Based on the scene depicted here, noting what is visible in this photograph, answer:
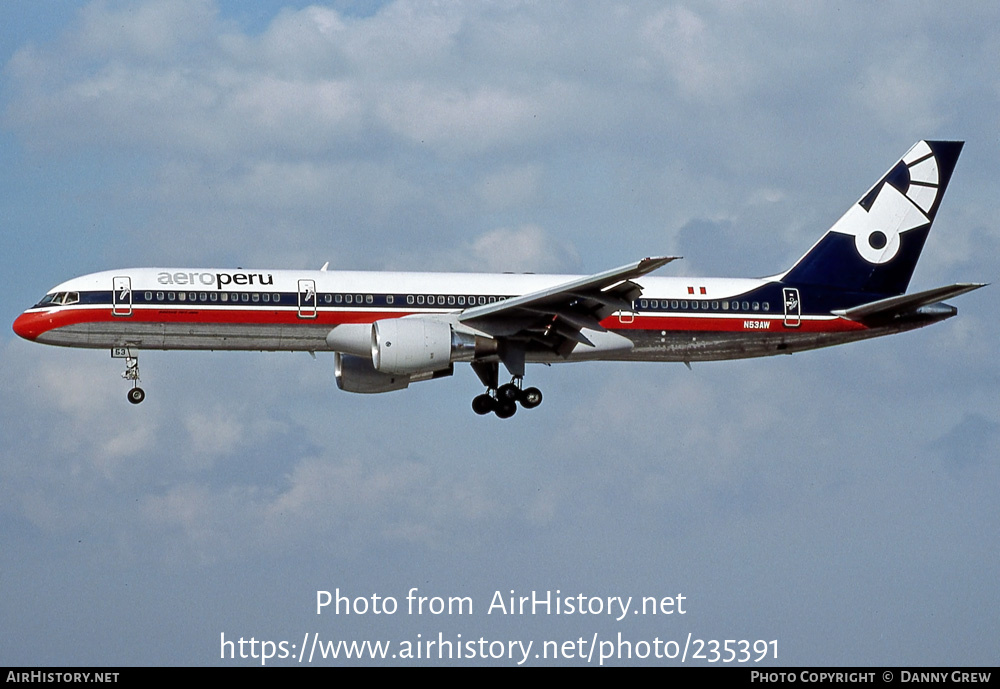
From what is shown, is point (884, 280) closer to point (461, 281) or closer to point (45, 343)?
point (461, 281)

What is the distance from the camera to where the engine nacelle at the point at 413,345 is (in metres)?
45.0

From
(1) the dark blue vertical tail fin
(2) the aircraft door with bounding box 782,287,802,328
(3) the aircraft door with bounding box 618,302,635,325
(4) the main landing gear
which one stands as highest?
(1) the dark blue vertical tail fin

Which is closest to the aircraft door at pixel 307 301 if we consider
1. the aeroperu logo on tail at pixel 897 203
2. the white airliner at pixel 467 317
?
the white airliner at pixel 467 317

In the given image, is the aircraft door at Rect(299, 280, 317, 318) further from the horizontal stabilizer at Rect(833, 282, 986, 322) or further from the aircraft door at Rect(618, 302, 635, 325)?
the horizontal stabilizer at Rect(833, 282, 986, 322)

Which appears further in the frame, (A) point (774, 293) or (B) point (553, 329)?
(A) point (774, 293)

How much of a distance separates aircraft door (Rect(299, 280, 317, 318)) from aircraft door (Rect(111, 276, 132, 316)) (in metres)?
5.31

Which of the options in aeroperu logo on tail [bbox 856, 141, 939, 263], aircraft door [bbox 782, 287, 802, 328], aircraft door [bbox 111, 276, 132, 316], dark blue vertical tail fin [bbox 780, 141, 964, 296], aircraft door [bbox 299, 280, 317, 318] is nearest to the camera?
aircraft door [bbox 111, 276, 132, 316]

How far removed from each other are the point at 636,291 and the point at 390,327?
296 inches

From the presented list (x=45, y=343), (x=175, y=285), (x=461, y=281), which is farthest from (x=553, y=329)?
(x=45, y=343)

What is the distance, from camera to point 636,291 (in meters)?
45.2

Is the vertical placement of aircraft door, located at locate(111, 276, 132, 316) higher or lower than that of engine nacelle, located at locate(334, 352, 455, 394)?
higher

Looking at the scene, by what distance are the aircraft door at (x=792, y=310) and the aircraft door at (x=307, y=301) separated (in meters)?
16.2

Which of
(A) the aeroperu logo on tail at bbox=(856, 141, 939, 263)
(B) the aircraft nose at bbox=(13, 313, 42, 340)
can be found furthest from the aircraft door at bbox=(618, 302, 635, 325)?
(B) the aircraft nose at bbox=(13, 313, 42, 340)

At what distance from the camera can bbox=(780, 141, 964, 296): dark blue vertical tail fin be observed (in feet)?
174
